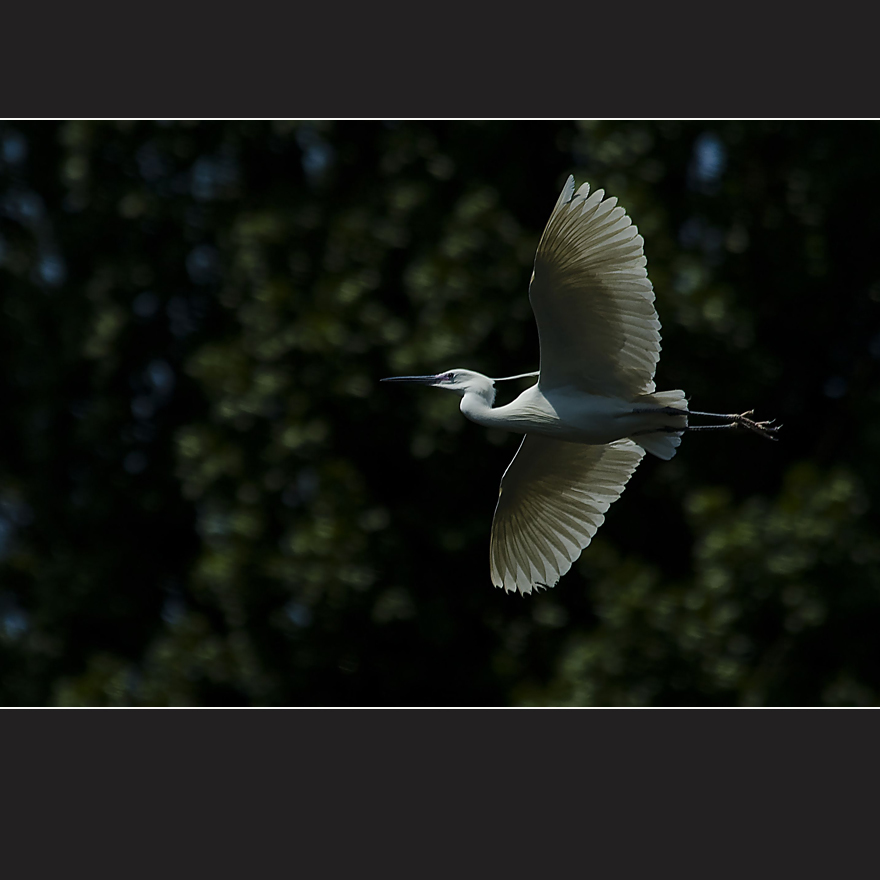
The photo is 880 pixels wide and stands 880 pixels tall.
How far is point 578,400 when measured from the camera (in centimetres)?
480

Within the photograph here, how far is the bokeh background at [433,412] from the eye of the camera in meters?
6.57

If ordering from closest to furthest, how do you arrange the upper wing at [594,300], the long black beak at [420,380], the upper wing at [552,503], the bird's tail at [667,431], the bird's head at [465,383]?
the upper wing at [594,300], the bird's tail at [667,431], the bird's head at [465,383], the long black beak at [420,380], the upper wing at [552,503]

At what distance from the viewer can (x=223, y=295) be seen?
24.6 feet

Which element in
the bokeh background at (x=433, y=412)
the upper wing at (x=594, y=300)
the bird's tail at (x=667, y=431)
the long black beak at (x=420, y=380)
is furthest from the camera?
the bokeh background at (x=433, y=412)

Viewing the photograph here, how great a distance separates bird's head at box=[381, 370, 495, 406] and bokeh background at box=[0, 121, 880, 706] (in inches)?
A: 46.2

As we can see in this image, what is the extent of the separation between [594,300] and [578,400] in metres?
0.42

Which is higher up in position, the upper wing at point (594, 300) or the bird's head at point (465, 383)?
the upper wing at point (594, 300)

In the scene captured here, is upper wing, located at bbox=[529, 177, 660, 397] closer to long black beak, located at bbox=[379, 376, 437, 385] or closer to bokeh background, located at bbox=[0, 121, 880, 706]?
long black beak, located at bbox=[379, 376, 437, 385]

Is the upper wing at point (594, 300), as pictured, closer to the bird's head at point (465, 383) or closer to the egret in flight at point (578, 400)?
the egret in flight at point (578, 400)

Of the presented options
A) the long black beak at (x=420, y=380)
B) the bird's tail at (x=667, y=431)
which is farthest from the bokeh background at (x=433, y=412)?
the bird's tail at (x=667, y=431)

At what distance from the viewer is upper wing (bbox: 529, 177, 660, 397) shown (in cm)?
439

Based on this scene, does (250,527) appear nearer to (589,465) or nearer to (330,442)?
(330,442)

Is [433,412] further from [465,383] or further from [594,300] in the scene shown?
[594,300]

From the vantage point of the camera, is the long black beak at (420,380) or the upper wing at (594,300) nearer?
the upper wing at (594,300)
